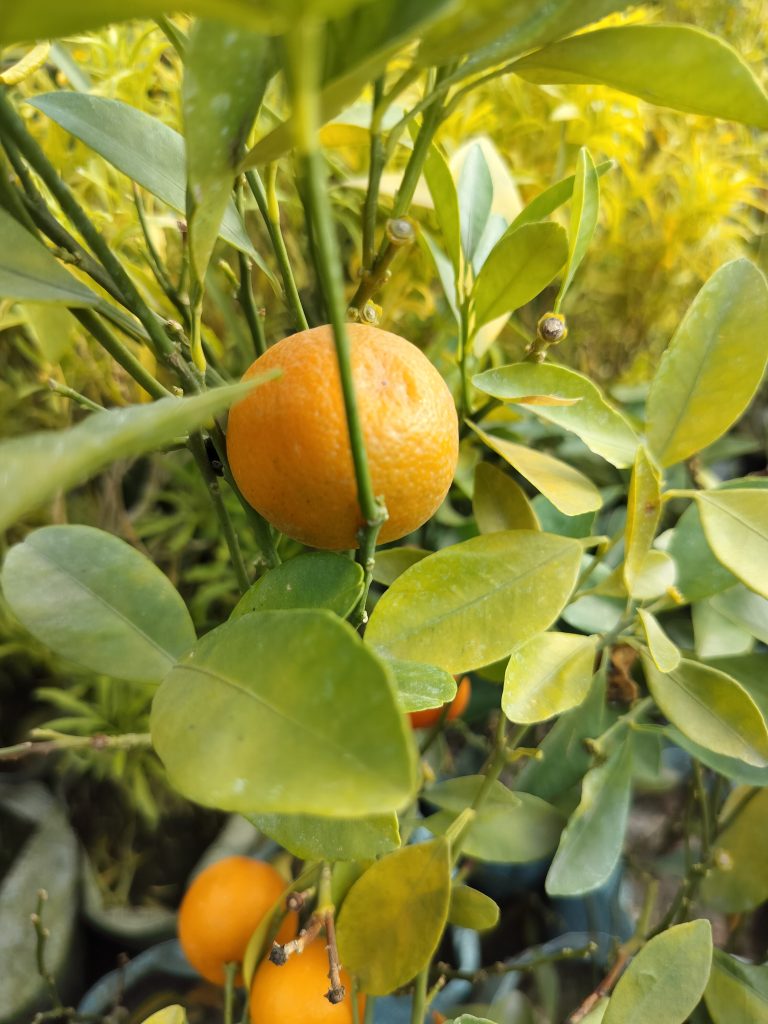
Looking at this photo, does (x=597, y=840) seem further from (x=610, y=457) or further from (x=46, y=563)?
(x=46, y=563)

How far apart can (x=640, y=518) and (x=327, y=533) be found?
0.50ft

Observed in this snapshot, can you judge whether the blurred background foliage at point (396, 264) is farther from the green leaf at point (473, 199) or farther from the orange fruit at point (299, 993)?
the orange fruit at point (299, 993)

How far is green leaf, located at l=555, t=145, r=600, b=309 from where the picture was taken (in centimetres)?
31

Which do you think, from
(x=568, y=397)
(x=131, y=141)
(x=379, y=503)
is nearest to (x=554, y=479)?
(x=568, y=397)

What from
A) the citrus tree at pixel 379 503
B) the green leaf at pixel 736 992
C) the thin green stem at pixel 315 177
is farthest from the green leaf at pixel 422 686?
the green leaf at pixel 736 992

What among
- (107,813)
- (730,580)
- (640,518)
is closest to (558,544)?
(640,518)

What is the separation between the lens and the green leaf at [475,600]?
Result: 0.30m

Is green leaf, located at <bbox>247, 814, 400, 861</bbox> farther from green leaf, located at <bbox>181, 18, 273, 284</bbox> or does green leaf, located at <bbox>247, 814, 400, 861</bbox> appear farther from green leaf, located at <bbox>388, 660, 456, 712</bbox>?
green leaf, located at <bbox>181, 18, 273, 284</bbox>

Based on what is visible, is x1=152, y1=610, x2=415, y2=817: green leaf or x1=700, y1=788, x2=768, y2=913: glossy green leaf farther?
x1=700, y1=788, x2=768, y2=913: glossy green leaf

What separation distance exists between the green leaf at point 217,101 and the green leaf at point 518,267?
0.43 feet

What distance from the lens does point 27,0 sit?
0.13 metres

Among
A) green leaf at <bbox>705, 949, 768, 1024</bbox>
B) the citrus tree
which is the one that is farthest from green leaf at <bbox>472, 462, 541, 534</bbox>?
green leaf at <bbox>705, 949, 768, 1024</bbox>

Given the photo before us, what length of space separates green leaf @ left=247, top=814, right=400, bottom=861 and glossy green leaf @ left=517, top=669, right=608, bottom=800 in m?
0.24

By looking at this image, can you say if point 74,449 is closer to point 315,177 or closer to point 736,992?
point 315,177
